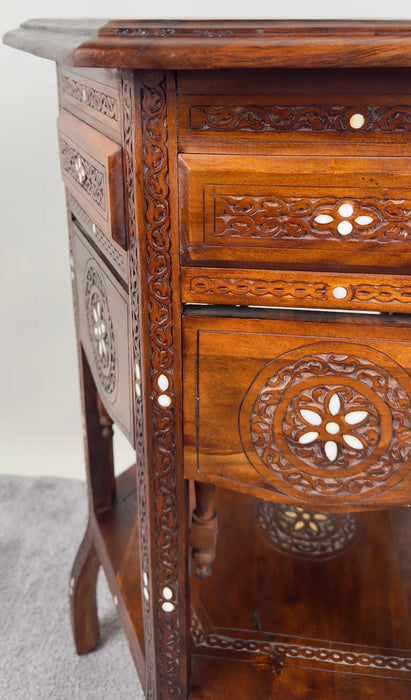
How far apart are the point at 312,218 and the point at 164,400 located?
22 centimetres

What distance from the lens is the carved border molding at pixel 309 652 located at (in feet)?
2.81

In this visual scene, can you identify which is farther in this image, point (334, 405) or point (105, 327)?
point (105, 327)

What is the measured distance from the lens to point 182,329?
2.01 ft

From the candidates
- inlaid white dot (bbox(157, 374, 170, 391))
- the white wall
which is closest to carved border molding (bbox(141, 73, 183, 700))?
inlaid white dot (bbox(157, 374, 170, 391))

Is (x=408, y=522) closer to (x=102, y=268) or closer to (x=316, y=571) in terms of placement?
(x=316, y=571)

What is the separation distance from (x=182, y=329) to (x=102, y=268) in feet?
0.64

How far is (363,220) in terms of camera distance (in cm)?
55

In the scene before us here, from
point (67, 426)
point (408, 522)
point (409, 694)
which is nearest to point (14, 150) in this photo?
→ point (67, 426)

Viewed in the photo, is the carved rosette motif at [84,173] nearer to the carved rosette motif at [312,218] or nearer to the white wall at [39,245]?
the carved rosette motif at [312,218]

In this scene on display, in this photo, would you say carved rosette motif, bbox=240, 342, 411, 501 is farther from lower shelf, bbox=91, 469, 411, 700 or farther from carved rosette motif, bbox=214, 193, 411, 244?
lower shelf, bbox=91, 469, 411, 700

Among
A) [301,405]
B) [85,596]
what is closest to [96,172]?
[301,405]

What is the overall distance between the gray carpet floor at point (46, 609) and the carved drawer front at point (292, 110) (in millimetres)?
936

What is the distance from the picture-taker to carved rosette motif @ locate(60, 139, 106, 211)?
0.63 meters

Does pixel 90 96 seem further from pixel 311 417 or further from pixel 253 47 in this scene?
pixel 311 417
